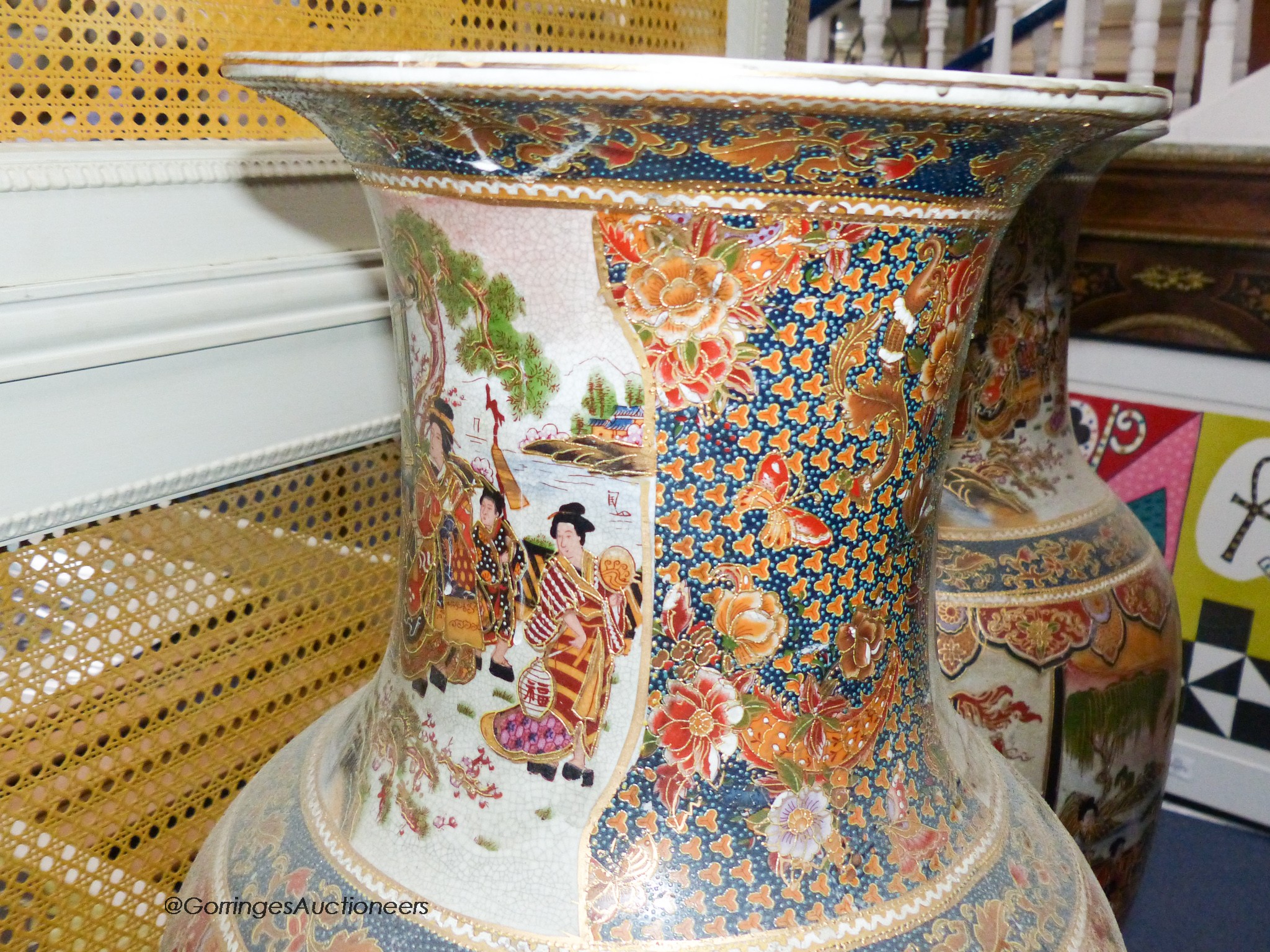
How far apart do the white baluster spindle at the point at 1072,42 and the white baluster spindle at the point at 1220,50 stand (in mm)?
268

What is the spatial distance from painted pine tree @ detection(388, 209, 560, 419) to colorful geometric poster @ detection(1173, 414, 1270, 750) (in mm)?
2000

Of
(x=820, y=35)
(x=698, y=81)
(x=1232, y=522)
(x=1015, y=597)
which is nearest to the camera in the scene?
(x=698, y=81)

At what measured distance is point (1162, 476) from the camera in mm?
2346

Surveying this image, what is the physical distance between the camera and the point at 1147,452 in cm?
236

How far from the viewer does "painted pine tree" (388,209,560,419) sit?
65 cm

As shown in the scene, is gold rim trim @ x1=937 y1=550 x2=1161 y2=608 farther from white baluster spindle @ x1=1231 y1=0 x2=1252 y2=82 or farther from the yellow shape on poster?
white baluster spindle @ x1=1231 y1=0 x2=1252 y2=82

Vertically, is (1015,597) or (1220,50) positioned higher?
(1220,50)

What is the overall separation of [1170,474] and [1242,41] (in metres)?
1.14

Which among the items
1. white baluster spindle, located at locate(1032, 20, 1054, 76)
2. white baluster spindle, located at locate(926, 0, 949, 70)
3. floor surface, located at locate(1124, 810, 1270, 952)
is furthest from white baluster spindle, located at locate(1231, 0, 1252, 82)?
floor surface, located at locate(1124, 810, 1270, 952)

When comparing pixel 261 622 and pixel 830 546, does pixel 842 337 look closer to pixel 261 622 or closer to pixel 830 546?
pixel 830 546

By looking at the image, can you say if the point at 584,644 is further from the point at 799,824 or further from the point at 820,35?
the point at 820,35

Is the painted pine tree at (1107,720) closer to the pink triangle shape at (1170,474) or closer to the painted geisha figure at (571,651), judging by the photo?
the painted geisha figure at (571,651)

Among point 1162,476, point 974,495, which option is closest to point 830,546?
point 974,495

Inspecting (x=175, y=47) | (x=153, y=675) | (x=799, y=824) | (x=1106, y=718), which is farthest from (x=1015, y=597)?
(x=175, y=47)
